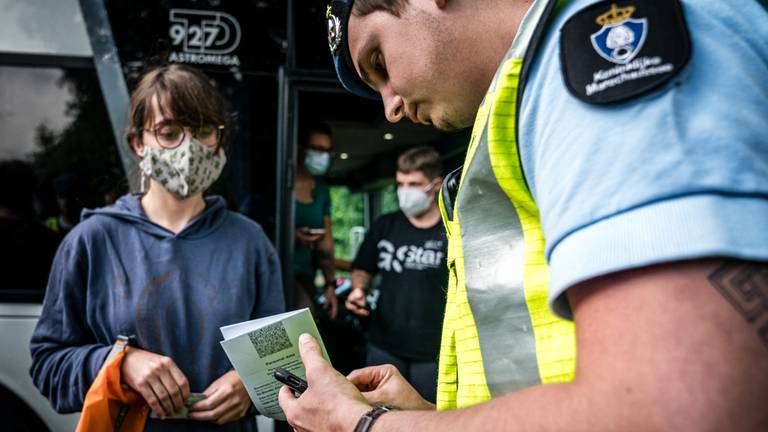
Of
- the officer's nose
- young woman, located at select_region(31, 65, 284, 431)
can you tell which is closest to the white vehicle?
young woman, located at select_region(31, 65, 284, 431)

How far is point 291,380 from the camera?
3.91 ft

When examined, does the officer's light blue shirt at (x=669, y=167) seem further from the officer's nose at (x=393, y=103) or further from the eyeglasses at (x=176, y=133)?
A: the eyeglasses at (x=176, y=133)

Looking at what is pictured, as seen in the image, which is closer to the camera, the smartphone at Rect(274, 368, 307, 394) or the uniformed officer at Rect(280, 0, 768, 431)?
the uniformed officer at Rect(280, 0, 768, 431)

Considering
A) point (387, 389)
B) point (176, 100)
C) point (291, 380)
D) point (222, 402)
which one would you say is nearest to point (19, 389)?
point (222, 402)

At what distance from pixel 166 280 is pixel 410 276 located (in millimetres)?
1980

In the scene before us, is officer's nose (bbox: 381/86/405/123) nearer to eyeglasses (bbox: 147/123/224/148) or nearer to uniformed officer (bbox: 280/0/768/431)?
uniformed officer (bbox: 280/0/768/431)

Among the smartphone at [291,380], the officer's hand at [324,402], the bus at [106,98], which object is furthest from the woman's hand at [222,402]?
the bus at [106,98]

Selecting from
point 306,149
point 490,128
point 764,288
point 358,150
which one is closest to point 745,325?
point 764,288

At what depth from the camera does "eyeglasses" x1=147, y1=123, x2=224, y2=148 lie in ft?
6.86

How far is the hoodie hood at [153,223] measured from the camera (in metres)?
2.02

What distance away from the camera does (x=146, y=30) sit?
10.3 feet

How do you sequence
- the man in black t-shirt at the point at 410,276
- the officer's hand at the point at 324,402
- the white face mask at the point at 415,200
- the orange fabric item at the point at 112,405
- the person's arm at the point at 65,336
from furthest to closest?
the white face mask at the point at 415,200
the man in black t-shirt at the point at 410,276
the person's arm at the point at 65,336
the orange fabric item at the point at 112,405
the officer's hand at the point at 324,402

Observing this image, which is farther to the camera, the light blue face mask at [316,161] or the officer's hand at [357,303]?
the light blue face mask at [316,161]

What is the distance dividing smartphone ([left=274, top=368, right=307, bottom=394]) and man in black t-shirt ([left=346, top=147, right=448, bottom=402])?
2.30 meters
